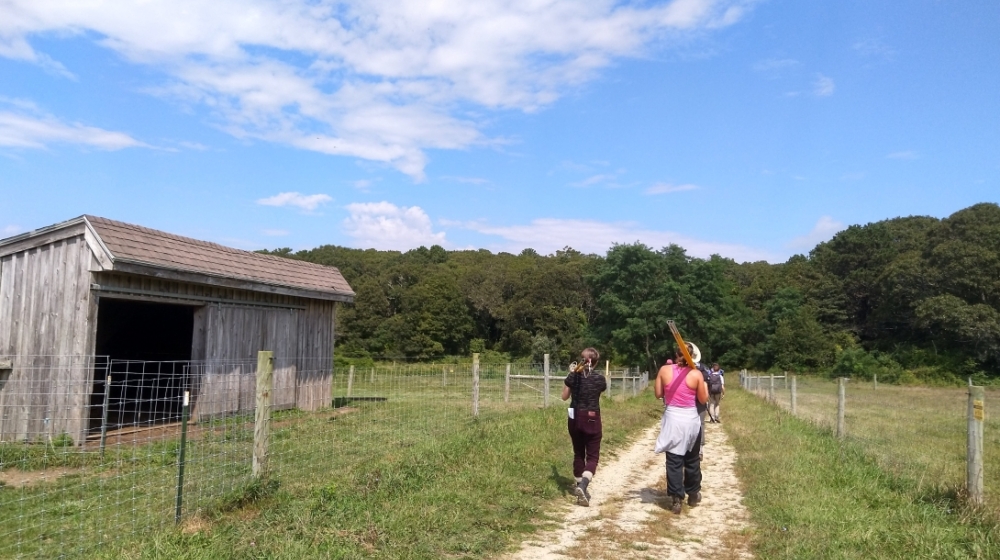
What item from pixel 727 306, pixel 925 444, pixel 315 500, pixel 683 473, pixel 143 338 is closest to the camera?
pixel 315 500

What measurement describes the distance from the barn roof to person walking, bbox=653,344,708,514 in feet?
31.1

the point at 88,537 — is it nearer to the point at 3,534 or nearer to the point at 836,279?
the point at 3,534

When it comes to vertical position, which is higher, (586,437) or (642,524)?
(586,437)

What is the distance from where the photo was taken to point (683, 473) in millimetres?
7680

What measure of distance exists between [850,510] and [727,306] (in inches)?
2019

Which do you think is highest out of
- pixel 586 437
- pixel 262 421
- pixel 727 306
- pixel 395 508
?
pixel 727 306

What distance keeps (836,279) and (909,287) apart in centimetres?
929

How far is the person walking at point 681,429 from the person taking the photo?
7422mm

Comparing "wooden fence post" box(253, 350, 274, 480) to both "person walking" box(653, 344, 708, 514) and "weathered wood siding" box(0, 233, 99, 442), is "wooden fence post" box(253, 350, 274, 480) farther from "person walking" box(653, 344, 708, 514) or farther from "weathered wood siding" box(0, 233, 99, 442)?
"weathered wood siding" box(0, 233, 99, 442)

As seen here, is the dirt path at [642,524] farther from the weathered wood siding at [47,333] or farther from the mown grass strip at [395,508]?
the weathered wood siding at [47,333]

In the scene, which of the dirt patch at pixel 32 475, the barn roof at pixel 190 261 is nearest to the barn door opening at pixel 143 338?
the barn roof at pixel 190 261

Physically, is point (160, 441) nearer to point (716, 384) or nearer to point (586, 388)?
point (586, 388)

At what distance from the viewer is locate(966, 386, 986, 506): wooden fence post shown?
678cm

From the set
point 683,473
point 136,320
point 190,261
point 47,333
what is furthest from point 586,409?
point 136,320
